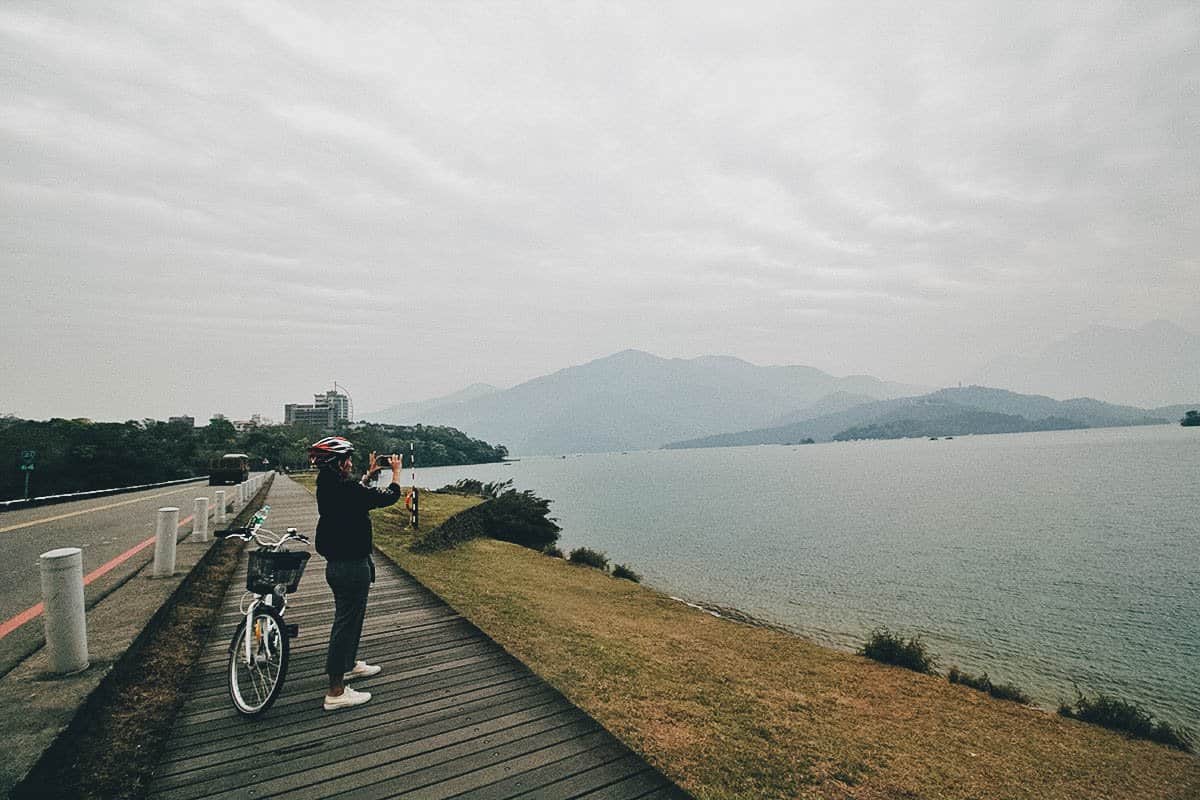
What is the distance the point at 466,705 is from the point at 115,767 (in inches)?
127

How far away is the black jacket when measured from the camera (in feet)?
20.0

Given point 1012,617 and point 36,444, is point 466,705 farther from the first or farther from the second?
point 36,444

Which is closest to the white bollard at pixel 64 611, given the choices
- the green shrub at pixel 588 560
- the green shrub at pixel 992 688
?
the green shrub at pixel 992 688

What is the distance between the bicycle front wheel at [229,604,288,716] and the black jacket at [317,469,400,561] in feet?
3.34

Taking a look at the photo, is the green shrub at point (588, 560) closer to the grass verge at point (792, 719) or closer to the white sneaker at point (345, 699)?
the grass verge at point (792, 719)

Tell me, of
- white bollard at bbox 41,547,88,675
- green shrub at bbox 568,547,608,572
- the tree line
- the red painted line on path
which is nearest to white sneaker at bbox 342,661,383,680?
white bollard at bbox 41,547,88,675

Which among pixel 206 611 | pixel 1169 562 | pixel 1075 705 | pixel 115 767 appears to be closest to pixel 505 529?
pixel 206 611

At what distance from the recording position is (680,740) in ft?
21.4

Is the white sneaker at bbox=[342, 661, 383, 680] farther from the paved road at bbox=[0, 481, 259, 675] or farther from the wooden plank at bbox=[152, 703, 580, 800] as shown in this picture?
the paved road at bbox=[0, 481, 259, 675]

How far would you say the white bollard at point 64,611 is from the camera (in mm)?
5926

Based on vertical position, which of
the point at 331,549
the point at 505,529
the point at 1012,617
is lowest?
the point at 1012,617

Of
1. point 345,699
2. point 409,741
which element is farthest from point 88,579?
point 409,741

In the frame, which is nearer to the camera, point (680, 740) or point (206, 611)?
point (680, 740)

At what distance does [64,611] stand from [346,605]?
10.2 feet
